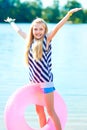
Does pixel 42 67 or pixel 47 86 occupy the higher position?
pixel 42 67

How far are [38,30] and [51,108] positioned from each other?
0.77 meters

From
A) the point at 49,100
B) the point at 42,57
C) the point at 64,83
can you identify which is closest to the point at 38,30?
the point at 42,57

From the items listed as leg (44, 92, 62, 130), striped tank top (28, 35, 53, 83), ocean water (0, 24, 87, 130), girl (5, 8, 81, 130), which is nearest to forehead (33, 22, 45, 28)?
girl (5, 8, 81, 130)

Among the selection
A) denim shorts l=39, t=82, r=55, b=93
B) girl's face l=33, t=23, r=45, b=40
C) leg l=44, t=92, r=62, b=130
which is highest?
girl's face l=33, t=23, r=45, b=40

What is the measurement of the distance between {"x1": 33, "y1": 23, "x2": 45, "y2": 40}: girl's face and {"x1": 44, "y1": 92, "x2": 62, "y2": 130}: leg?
1.87 ft

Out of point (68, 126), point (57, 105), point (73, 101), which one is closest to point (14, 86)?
point (73, 101)

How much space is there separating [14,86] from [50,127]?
142 inches

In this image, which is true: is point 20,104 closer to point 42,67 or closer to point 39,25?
point 42,67

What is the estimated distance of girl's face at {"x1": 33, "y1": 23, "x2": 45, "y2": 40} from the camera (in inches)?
212

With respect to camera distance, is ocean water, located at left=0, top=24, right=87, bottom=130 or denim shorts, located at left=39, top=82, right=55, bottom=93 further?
ocean water, located at left=0, top=24, right=87, bottom=130

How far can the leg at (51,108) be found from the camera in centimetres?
538

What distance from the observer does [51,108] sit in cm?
542

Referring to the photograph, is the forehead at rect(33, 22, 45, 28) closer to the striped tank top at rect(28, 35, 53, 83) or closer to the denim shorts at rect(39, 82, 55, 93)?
the striped tank top at rect(28, 35, 53, 83)

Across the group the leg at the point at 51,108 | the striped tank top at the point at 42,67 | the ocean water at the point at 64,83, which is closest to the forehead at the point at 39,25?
the striped tank top at the point at 42,67
